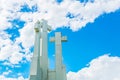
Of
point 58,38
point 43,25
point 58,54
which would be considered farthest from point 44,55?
point 43,25

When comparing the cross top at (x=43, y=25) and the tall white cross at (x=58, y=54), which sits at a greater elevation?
the cross top at (x=43, y=25)

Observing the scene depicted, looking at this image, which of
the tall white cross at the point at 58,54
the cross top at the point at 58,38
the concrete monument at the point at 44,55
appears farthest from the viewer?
the cross top at the point at 58,38

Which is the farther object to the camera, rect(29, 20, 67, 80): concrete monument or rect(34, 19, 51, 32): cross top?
rect(34, 19, 51, 32): cross top

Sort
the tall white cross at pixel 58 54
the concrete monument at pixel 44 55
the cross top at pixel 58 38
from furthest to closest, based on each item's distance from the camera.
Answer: the cross top at pixel 58 38, the tall white cross at pixel 58 54, the concrete monument at pixel 44 55

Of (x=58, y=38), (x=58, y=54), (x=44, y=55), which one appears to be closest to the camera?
(x=44, y=55)

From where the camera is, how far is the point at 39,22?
11.9 m

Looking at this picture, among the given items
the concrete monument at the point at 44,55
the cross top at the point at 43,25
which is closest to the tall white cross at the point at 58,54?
the concrete monument at the point at 44,55

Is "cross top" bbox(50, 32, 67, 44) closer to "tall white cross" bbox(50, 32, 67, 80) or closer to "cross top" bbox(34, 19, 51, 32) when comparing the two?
"tall white cross" bbox(50, 32, 67, 80)

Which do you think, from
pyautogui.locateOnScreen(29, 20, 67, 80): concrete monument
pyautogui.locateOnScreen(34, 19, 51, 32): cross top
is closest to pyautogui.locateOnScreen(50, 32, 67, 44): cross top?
pyautogui.locateOnScreen(29, 20, 67, 80): concrete monument

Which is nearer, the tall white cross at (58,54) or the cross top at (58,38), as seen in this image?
the tall white cross at (58,54)

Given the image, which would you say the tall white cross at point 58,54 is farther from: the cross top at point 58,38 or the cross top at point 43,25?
the cross top at point 43,25

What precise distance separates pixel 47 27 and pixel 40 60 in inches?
64.6

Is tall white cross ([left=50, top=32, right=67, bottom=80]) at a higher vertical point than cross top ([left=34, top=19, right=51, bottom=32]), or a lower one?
lower

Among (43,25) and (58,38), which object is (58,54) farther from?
(43,25)
